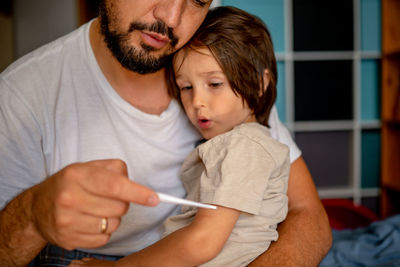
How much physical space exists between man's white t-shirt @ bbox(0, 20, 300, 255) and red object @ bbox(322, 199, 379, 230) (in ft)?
3.91

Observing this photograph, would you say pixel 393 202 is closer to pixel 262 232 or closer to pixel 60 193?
pixel 262 232

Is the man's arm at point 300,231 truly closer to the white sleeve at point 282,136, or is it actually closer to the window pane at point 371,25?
the white sleeve at point 282,136

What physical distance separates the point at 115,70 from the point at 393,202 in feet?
8.30

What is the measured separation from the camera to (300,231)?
107 centimetres

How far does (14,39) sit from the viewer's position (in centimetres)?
394

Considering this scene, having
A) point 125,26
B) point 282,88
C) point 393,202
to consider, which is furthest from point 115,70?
point 393,202

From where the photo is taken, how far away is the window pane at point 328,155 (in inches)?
109

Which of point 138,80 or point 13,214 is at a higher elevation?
point 138,80

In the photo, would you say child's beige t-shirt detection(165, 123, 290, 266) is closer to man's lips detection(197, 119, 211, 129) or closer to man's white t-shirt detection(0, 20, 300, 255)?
man's lips detection(197, 119, 211, 129)

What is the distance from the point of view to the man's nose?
3.27ft

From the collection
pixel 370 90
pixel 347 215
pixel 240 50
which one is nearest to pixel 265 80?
pixel 240 50

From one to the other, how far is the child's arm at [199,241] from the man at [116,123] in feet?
0.63

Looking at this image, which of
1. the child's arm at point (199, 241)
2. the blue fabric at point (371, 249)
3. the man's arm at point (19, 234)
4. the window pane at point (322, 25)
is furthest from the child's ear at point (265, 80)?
the window pane at point (322, 25)

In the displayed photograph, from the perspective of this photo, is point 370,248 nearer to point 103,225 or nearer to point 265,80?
point 265,80
